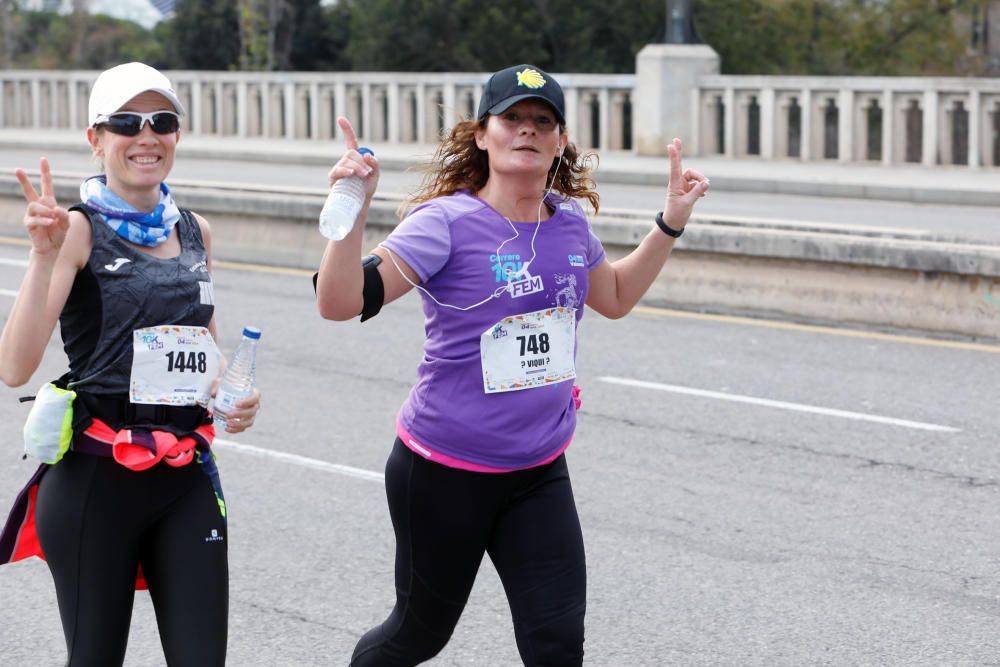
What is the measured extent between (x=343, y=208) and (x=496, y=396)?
2.26ft

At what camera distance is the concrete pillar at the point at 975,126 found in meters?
24.2

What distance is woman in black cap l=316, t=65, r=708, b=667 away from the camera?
424cm

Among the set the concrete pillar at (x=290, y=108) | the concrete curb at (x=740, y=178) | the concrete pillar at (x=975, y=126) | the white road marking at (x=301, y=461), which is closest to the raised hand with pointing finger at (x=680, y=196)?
the white road marking at (x=301, y=461)

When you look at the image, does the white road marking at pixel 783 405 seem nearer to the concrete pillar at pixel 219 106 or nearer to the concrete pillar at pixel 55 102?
the concrete pillar at pixel 219 106

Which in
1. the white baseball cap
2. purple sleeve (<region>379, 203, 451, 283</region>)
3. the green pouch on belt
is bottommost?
the green pouch on belt

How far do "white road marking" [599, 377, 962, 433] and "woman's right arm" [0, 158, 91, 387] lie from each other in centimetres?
592

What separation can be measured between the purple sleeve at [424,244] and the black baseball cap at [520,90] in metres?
0.32

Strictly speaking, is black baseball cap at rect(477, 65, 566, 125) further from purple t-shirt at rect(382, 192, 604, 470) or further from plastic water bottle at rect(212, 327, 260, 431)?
plastic water bottle at rect(212, 327, 260, 431)

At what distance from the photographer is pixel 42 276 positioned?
3850 millimetres

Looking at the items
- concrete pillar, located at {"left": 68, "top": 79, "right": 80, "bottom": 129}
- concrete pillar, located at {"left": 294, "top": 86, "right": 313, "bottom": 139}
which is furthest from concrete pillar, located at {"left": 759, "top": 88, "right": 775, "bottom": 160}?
concrete pillar, located at {"left": 68, "top": 79, "right": 80, "bottom": 129}

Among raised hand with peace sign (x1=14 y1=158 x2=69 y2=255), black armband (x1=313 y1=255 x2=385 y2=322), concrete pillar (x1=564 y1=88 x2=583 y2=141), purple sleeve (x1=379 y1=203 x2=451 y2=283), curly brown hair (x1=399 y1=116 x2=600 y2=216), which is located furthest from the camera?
concrete pillar (x1=564 y1=88 x2=583 y2=141)

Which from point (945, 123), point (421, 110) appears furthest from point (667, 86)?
point (421, 110)

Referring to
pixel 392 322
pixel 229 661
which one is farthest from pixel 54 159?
pixel 229 661

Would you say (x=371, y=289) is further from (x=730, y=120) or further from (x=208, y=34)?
(x=208, y=34)
